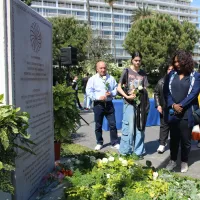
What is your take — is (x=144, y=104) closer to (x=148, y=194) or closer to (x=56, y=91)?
(x=56, y=91)

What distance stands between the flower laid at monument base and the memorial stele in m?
0.33

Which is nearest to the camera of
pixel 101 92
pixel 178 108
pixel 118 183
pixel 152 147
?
pixel 118 183

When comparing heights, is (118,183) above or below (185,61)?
below

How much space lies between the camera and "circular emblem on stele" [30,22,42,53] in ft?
10.9

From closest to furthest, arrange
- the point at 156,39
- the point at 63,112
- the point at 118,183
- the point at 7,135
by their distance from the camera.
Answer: the point at 7,135
the point at 118,183
the point at 63,112
the point at 156,39

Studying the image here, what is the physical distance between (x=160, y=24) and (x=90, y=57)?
13717 mm

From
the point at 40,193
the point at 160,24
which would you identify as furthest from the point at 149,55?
the point at 40,193

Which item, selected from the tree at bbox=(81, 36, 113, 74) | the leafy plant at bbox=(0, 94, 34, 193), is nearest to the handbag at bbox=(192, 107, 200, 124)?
the leafy plant at bbox=(0, 94, 34, 193)

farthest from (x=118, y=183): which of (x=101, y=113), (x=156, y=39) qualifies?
(x=156, y=39)

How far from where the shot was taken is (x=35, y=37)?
3422mm

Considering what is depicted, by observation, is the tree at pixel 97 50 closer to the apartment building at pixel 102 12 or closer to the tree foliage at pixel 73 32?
the tree foliage at pixel 73 32

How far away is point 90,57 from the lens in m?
38.2

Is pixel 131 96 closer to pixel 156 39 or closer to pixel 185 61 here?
pixel 185 61

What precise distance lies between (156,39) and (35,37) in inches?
1718
